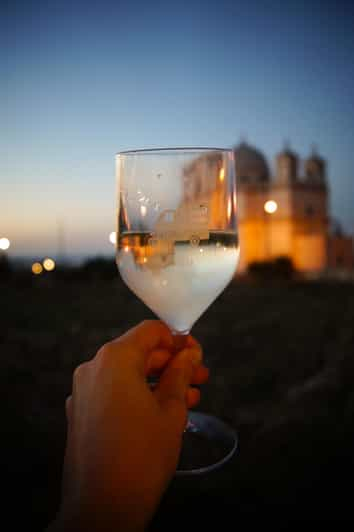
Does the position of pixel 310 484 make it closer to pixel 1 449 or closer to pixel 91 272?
pixel 1 449

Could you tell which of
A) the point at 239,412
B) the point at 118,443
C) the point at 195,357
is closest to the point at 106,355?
the point at 118,443

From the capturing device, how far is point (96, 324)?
351cm

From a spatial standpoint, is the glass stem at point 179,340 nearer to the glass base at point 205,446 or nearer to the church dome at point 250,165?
the glass base at point 205,446

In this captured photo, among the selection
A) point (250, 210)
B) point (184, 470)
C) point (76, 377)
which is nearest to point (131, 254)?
point (76, 377)

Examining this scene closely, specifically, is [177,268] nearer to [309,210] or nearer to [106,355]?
[106,355]

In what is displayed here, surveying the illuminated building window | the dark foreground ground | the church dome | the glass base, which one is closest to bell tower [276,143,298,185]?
the church dome

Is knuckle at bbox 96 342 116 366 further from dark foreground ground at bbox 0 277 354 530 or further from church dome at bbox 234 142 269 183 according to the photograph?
church dome at bbox 234 142 269 183

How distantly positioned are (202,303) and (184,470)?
444 millimetres

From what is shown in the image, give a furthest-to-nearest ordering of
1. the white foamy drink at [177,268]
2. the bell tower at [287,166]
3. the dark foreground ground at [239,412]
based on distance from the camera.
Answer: the bell tower at [287,166]
the dark foreground ground at [239,412]
the white foamy drink at [177,268]

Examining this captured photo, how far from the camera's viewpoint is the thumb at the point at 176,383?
794 mm

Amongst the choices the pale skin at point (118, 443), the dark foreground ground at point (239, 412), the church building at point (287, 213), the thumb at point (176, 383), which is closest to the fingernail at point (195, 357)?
the thumb at point (176, 383)

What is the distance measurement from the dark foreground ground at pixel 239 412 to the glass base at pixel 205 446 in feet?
0.39

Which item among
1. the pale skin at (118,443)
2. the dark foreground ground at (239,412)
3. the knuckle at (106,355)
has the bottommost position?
the dark foreground ground at (239,412)

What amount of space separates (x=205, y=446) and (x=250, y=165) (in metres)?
24.7
